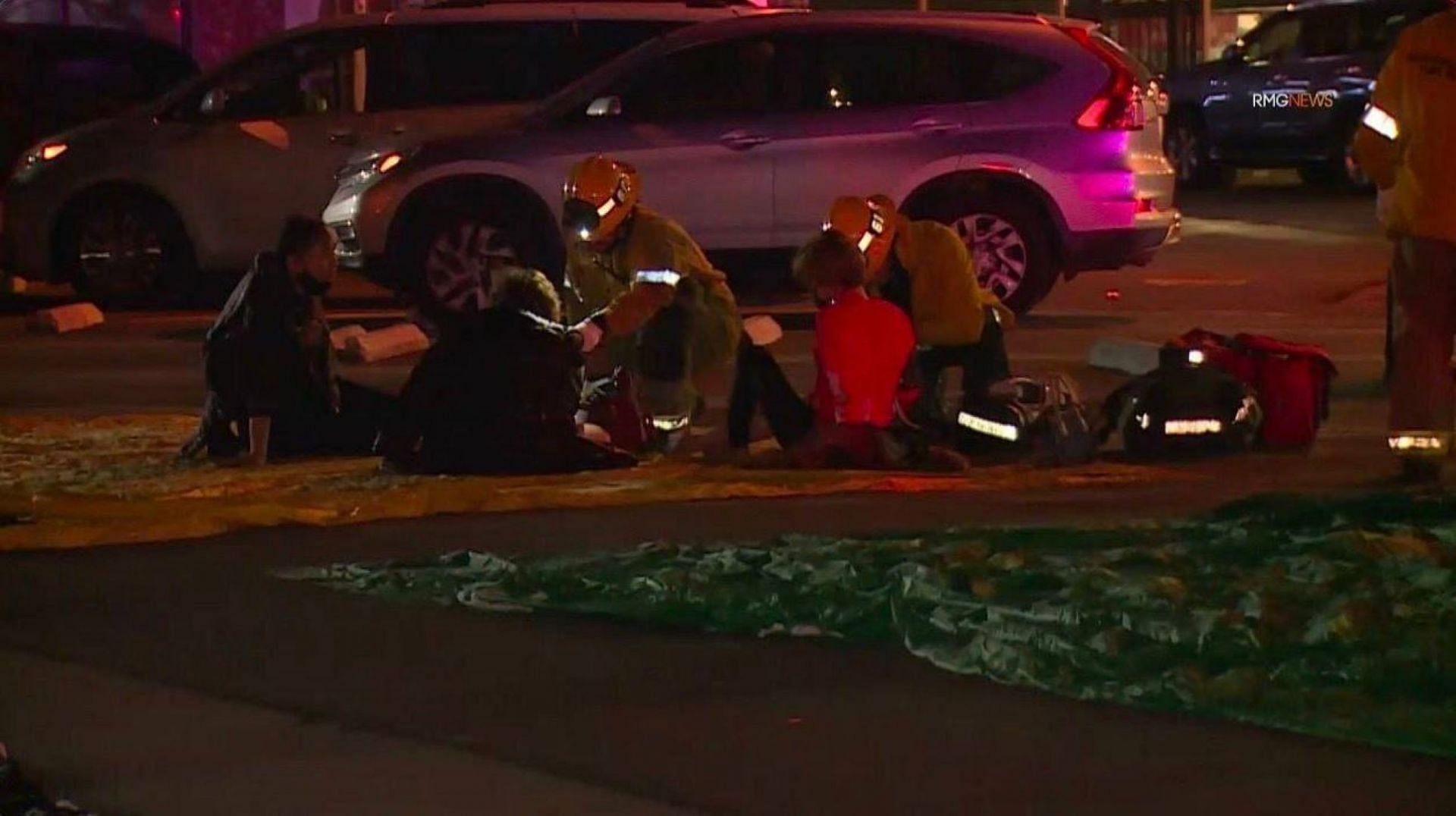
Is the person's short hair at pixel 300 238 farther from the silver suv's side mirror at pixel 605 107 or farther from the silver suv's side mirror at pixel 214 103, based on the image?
the silver suv's side mirror at pixel 214 103

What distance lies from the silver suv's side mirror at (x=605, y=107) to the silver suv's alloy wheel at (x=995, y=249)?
199cm

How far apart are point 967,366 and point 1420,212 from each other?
2.07 metres

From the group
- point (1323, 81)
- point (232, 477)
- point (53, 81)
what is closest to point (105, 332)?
point (53, 81)

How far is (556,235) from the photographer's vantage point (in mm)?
16234

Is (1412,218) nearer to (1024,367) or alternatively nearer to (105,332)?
(1024,367)

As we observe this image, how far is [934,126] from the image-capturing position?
53.4 feet

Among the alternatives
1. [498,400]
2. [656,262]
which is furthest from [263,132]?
[498,400]

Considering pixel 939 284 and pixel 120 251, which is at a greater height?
pixel 939 284

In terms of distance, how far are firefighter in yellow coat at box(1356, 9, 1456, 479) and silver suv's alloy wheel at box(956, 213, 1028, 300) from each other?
5945mm

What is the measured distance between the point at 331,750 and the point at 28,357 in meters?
9.08

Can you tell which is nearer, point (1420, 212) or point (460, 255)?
point (1420, 212)

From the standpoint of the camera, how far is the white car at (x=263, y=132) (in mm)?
17500

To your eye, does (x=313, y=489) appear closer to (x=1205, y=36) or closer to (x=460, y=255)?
(x=460, y=255)

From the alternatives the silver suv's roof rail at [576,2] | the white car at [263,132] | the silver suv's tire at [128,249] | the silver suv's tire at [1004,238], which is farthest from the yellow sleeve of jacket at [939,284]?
the silver suv's tire at [128,249]
